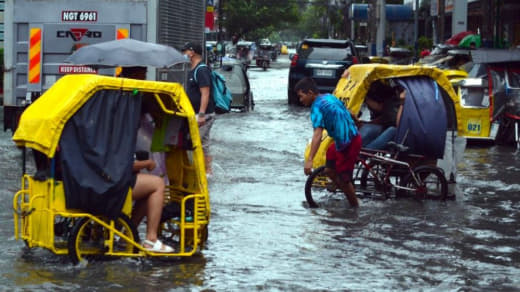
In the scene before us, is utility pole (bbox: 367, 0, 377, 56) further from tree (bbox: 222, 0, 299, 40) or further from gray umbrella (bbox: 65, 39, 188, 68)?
gray umbrella (bbox: 65, 39, 188, 68)

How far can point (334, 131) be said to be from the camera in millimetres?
11609

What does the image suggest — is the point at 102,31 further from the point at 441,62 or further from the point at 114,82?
the point at 441,62

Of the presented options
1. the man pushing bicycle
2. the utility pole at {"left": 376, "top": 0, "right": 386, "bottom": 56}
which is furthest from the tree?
the man pushing bicycle

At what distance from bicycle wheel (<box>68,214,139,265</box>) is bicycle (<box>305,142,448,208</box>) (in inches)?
149

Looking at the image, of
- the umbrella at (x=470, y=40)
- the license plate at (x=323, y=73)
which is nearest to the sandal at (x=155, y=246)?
the license plate at (x=323, y=73)

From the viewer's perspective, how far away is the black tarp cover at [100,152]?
8234 millimetres

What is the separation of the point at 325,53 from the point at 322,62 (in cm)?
55

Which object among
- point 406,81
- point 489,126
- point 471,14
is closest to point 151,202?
point 406,81

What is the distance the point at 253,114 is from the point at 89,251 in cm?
1794

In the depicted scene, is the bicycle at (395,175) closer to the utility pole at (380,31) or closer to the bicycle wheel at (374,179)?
the bicycle wheel at (374,179)

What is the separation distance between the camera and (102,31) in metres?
15.9

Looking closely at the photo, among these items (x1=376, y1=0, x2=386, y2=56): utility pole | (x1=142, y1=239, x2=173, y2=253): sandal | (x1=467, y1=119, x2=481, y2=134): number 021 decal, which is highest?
(x1=376, y1=0, x2=386, y2=56): utility pole

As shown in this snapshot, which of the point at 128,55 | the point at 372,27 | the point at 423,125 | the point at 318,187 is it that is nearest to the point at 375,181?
the point at 318,187

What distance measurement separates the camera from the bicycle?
12594 millimetres
